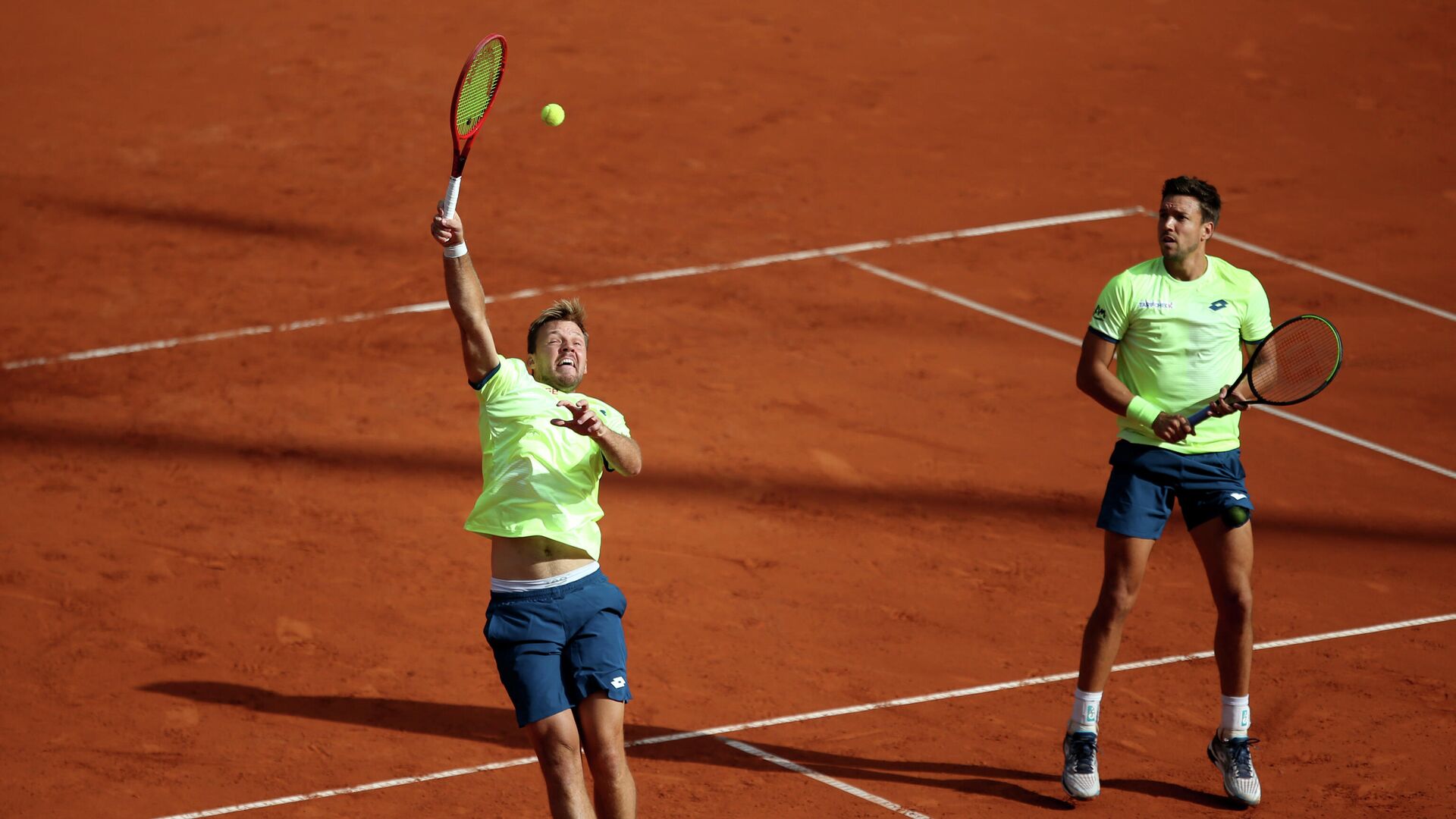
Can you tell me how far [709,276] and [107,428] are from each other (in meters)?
4.42

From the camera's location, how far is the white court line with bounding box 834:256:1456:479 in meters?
10.2

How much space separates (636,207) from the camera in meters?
14.2

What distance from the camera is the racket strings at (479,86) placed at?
6.26m

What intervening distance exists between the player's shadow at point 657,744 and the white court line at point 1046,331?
4.14 m

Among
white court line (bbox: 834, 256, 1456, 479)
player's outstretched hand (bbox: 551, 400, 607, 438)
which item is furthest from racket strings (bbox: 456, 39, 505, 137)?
white court line (bbox: 834, 256, 1456, 479)

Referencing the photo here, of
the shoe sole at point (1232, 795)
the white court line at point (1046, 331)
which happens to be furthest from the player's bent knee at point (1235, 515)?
the white court line at point (1046, 331)

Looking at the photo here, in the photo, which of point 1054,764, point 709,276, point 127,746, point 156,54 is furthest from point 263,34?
point 1054,764

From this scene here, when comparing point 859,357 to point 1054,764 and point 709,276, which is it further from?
point 1054,764

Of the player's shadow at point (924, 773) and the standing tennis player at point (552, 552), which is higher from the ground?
the standing tennis player at point (552, 552)

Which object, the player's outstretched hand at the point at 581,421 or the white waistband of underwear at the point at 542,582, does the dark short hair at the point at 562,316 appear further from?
the white waistband of underwear at the point at 542,582

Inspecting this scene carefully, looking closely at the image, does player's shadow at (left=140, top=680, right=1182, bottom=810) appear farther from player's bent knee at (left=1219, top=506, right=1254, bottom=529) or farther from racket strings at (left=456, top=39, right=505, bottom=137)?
racket strings at (left=456, top=39, right=505, bottom=137)

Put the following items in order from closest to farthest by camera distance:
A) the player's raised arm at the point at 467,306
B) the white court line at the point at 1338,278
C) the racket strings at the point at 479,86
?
the player's raised arm at the point at 467,306
the racket strings at the point at 479,86
the white court line at the point at 1338,278

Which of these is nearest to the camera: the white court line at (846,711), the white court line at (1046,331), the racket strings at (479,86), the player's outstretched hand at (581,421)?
the player's outstretched hand at (581,421)

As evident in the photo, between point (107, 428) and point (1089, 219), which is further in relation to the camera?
point (1089, 219)
